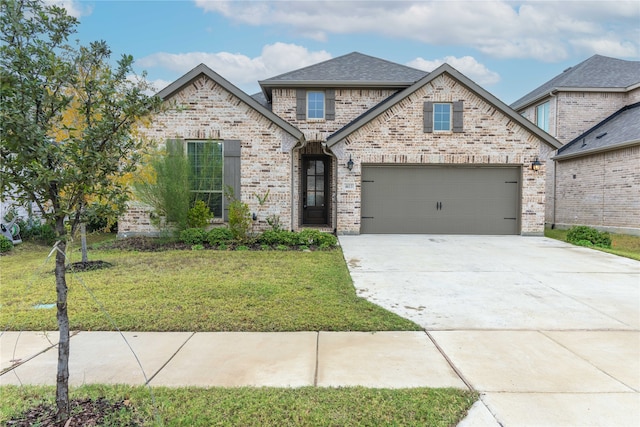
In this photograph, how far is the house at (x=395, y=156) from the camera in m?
11.9

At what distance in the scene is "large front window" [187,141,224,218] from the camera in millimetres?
11508

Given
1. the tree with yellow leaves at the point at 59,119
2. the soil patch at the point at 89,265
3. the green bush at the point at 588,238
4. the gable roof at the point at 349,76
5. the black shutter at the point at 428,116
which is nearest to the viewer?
the tree with yellow leaves at the point at 59,119

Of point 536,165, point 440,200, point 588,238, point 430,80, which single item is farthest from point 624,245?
point 430,80

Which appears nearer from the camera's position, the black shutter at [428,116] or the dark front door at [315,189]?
the black shutter at [428,116]

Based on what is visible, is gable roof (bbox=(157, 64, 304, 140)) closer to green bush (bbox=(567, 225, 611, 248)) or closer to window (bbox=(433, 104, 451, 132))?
window (bbox=(433, 104, 451, 132))

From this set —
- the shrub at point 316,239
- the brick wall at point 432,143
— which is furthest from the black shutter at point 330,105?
the shrub at point 316,239

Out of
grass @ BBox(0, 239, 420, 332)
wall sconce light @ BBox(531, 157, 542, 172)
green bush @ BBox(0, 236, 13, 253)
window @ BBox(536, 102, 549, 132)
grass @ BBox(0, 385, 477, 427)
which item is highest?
window @ BBox(536, 102, 549, 132)

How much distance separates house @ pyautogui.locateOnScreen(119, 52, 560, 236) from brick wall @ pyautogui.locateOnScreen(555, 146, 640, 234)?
132 inches

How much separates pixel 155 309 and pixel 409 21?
16123mm

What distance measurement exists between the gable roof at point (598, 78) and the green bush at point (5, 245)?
2032cm

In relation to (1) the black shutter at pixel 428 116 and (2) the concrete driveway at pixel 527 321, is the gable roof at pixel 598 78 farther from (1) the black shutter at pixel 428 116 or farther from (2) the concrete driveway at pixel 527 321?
(2) the concrete driveway at pixel 527 321

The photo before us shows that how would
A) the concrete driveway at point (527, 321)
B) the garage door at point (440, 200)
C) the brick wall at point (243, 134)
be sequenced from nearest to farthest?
1. the concrete driveway at point (527, 321)
2. the brick wall at point (243, 134)
3. the garage door at point (440, 200)

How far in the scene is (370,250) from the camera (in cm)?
994

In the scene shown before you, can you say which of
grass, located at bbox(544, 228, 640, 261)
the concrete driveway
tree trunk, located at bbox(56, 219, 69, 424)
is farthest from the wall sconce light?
tree trunk, located at bbox(56, 219, 69, 424)
